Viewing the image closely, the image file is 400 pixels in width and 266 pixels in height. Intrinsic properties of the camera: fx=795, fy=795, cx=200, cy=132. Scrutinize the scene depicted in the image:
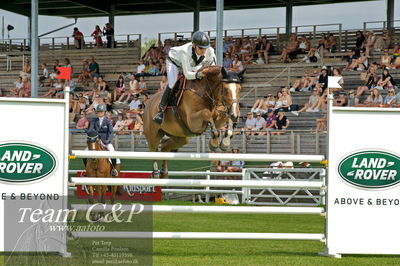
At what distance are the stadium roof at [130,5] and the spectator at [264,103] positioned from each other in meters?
10.0

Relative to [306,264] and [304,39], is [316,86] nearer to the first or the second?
[304,39]

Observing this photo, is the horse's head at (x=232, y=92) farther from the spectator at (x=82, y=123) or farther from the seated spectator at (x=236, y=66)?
the seated spectator at (x=236, y=66)

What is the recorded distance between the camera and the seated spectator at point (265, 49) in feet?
92.8

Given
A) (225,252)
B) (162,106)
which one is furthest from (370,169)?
(162,106)

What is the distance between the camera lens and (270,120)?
75.1 ft

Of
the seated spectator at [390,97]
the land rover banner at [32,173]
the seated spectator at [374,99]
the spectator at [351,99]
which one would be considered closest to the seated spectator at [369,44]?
the spectator at [351,99]

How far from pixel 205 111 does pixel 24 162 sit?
114 inches

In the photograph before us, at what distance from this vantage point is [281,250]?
31.9 feet

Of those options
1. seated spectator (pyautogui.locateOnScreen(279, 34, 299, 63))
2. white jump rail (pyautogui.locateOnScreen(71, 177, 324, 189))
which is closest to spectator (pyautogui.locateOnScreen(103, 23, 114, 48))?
seated spectator (pyautogui.locateOnScreen(279, 34, 299, 63))

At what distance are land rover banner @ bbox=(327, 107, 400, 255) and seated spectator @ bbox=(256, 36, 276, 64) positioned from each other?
19.2 meters

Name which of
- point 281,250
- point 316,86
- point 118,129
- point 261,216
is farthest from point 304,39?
point 281,250

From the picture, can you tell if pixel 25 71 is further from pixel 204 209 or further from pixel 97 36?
pixel 204 209

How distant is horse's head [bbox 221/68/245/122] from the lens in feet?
32.4

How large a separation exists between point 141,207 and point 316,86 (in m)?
14.8
